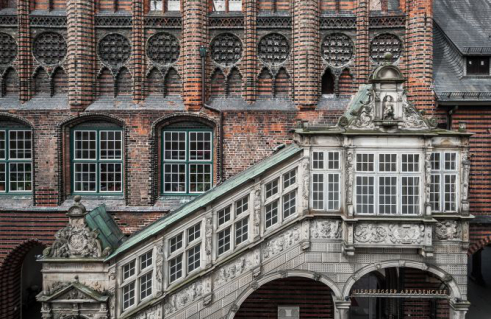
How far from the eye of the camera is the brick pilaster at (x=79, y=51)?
48.5ft

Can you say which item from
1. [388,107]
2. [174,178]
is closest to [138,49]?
[174,178]

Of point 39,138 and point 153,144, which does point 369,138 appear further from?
point 39,138

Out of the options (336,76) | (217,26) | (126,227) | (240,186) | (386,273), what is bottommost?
(386,273)

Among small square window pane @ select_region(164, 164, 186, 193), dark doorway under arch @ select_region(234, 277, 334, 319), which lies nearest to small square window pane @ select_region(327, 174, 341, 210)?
dark doorway under arch @ select_region(234, 277, 334, 319)

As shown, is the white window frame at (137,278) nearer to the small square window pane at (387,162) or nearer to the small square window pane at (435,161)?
the small square window pane at (387,162)

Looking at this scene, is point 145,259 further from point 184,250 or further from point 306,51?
point 306,51

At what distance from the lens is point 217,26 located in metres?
15.2

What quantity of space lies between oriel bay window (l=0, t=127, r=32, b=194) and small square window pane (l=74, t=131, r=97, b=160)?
1.60 metres

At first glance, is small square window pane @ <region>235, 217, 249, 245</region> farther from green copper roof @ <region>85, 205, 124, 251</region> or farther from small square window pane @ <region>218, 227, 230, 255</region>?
green copper roof @ <region>85, 205, 124, 251</region>

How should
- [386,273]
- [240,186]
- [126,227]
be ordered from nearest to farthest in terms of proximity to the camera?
[240,186] < [126,227] < [386,273]

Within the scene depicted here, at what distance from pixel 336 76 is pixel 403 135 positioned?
4.15 meters

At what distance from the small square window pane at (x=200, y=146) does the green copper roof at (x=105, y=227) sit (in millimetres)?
3242

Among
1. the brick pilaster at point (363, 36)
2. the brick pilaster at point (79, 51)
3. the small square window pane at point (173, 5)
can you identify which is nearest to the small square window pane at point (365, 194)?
the brick pilaster at point (363, 36)

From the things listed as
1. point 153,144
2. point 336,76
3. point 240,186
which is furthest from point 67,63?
point 336,76
